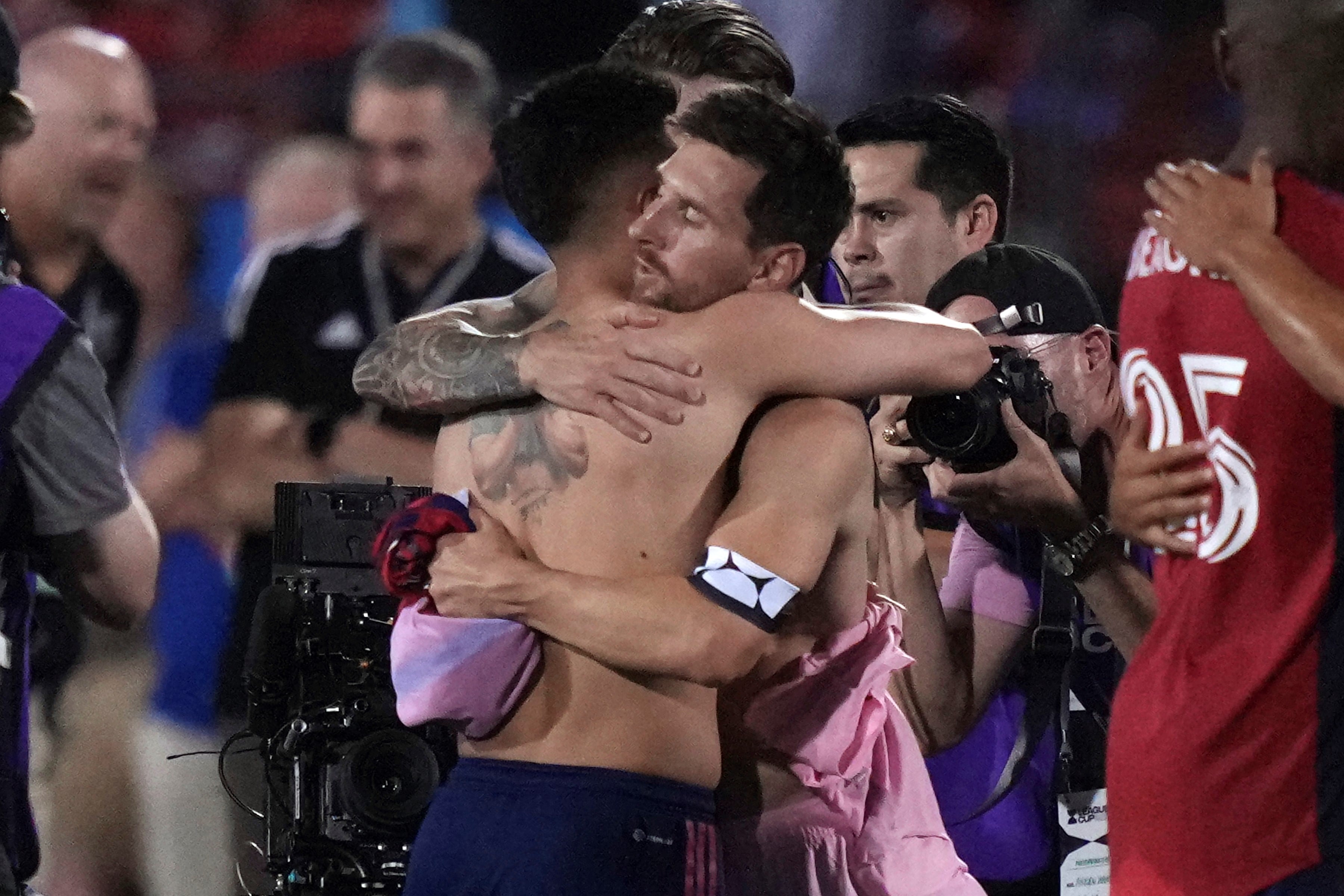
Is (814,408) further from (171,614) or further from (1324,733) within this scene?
(171,614)

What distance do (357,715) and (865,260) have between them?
156 cm

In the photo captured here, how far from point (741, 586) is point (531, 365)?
443 millimetres

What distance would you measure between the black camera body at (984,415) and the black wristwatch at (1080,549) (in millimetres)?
166

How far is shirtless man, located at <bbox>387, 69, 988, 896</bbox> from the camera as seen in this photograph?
83.6 inches

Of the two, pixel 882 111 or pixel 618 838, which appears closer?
pixel 618 838

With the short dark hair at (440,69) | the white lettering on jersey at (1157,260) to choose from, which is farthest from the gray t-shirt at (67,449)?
the short dark hair at (440,69)

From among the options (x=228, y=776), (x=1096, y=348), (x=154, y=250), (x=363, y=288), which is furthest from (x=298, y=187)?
(x=1096, y=348)

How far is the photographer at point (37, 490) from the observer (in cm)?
224

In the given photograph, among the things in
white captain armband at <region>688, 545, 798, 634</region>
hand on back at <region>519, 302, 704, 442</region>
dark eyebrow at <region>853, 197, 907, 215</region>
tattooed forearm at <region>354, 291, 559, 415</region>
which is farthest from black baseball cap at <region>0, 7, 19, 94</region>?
dark eyebrow at <region>853, 197, 907, 215</region>

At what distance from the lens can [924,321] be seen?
2264 millimetres

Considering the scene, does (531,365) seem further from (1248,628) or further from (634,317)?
(1248,628)

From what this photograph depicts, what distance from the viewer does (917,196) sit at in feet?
12.8

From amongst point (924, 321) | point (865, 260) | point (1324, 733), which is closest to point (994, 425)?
point (924, 321)

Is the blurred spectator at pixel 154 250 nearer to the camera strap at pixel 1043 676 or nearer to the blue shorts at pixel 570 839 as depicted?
the camera strap at pixel 1043 676
